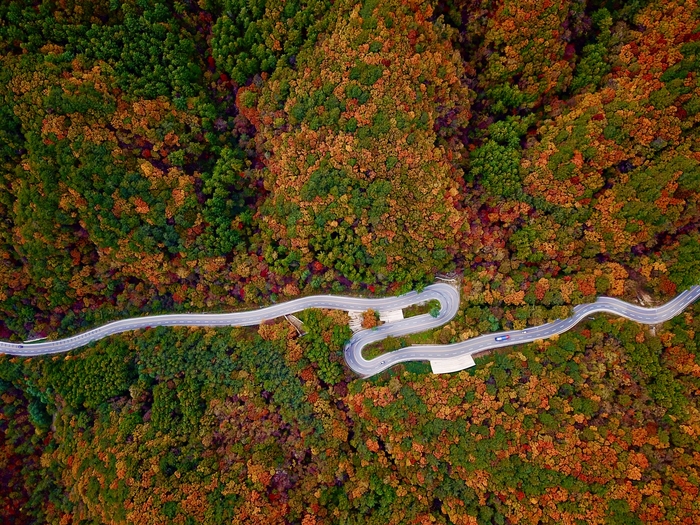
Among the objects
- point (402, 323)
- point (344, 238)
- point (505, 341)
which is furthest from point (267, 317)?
point (505, 341)

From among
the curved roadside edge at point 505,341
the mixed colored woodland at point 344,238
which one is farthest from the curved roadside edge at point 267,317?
the curved roadside edge at point 505,341

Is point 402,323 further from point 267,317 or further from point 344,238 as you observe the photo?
point 267,317

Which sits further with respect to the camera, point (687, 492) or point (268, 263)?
point (268, 263)

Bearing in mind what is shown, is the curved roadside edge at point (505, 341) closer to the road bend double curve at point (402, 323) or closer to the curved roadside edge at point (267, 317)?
the road bend double curve at point (402, 323)

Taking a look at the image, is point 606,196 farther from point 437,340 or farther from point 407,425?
point 407,425

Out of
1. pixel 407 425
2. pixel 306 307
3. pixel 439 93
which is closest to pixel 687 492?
pixel 407 425

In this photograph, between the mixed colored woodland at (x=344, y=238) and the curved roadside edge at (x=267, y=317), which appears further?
the curved roadside edge at (x=267, y=317)
